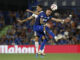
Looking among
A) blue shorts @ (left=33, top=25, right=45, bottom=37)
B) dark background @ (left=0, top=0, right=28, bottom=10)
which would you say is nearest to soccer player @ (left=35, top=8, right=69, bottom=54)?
blue shorts @ (left=33, top=25, right=45, bottom=37)

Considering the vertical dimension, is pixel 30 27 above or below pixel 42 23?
below

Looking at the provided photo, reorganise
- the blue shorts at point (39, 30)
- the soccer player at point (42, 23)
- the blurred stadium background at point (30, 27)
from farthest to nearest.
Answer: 1. the blurred stadium background at point (30, 27)
2. the blue shorts at point (39, 30)
3. the soccer player at point (42, 23)

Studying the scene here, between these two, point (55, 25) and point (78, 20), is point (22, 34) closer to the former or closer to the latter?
point (55, 25)

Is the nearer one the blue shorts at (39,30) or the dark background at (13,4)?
the blue shorts at (39,30)

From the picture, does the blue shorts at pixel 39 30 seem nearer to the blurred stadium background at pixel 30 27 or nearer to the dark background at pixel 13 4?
the blurred stadium background at pixel 30 27

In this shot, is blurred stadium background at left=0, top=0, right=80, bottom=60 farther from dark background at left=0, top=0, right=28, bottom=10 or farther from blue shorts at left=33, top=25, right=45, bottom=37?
blue shorts at left=33, top=25, right=45, bottom=37

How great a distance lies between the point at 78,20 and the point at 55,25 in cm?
141

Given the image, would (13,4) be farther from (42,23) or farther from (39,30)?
(42,23)

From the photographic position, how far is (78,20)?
17812mm

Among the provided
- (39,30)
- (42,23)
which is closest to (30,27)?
(39,30)

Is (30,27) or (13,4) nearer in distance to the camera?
(30,27)

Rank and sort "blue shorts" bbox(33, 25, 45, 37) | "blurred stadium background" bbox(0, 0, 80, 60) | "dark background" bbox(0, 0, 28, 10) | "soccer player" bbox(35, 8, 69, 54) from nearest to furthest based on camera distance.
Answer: "soccer player" bbox(35, 8, 69, 54) → "blue shorts" bbox(33, 25, 45, 37) → "blurred stadium background" bbox(0, 0, 80, 60) → "dark background" bbox(0, 0, 28, 10)

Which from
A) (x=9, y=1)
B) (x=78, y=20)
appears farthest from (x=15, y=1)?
(x=78, y=20)

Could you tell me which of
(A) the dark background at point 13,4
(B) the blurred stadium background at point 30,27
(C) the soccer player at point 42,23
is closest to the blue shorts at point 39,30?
(C) the soccer player at point 42,23
